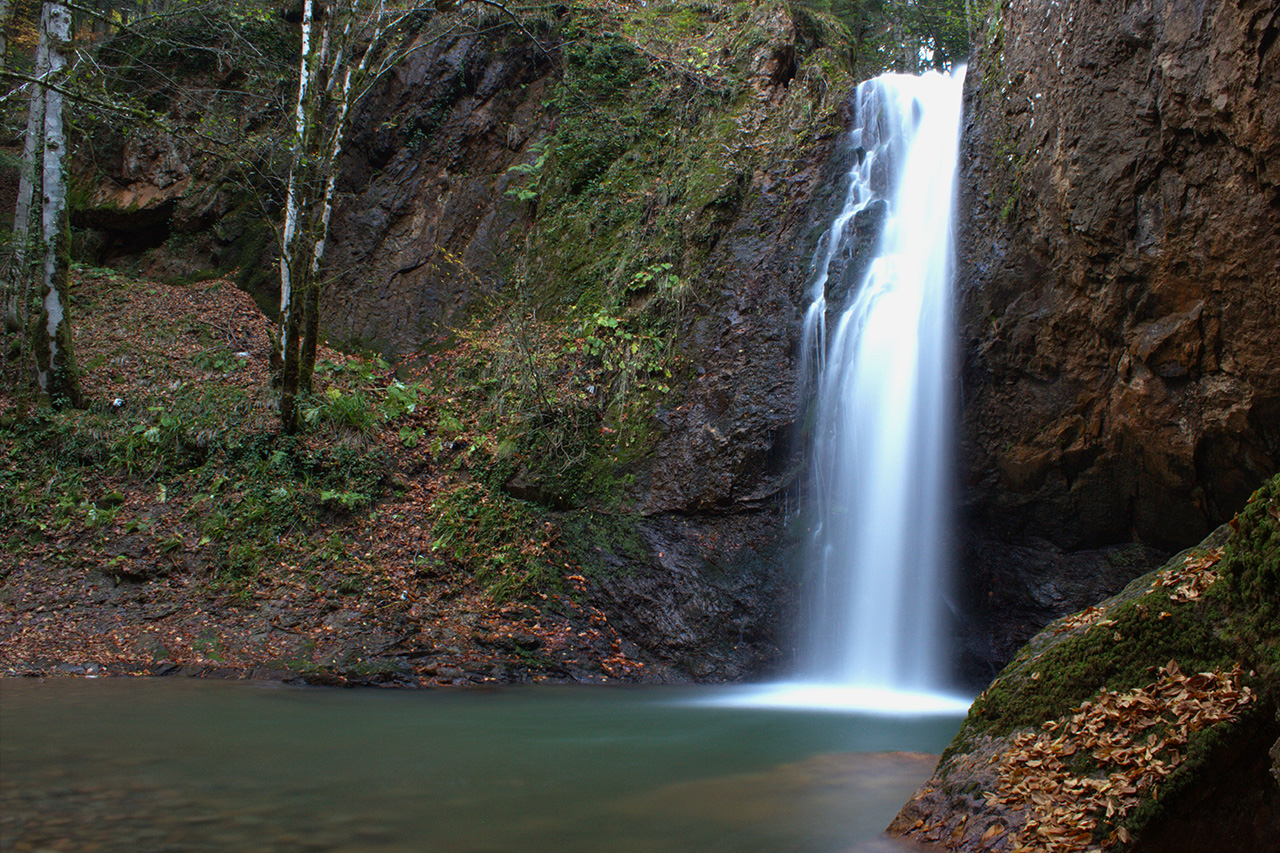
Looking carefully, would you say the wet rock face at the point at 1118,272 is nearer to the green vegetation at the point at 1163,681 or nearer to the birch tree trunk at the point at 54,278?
the green vegetation at the point at 1163,681

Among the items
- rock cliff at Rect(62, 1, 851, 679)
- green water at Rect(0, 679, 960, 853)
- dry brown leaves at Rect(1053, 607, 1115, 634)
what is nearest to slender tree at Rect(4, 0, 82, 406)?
rock cliff at Rect(62, 1, 851, 679)

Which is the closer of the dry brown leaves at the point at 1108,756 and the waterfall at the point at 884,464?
the dry brown leaves at the point at 1108,756

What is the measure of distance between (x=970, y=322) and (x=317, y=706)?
7.58m

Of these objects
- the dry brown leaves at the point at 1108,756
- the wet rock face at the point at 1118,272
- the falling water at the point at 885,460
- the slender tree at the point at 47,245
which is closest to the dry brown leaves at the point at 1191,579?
the dry brown leaves at the point at 1108,756

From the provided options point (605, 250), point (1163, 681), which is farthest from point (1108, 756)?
point (605, 250)

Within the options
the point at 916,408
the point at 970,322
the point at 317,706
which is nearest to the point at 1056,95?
the point at 970,322

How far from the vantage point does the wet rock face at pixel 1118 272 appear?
5984 mm

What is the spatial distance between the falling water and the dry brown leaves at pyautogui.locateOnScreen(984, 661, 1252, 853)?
5.75 m

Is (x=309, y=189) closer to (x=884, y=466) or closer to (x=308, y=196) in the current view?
(x=308, y=196)

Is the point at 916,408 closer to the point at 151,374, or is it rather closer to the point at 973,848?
the point at 973,848

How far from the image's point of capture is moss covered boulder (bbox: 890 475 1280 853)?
8.16 feet

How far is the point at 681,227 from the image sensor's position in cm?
1123

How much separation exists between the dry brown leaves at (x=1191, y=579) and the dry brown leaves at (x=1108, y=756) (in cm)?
34

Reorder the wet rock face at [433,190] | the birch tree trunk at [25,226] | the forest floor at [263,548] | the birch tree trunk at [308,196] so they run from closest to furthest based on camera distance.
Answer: the forest floor at [263,548], the birch tree trunk at [308,196], the birch tree trunk at [25,226], the wet rock face at [433,190]
